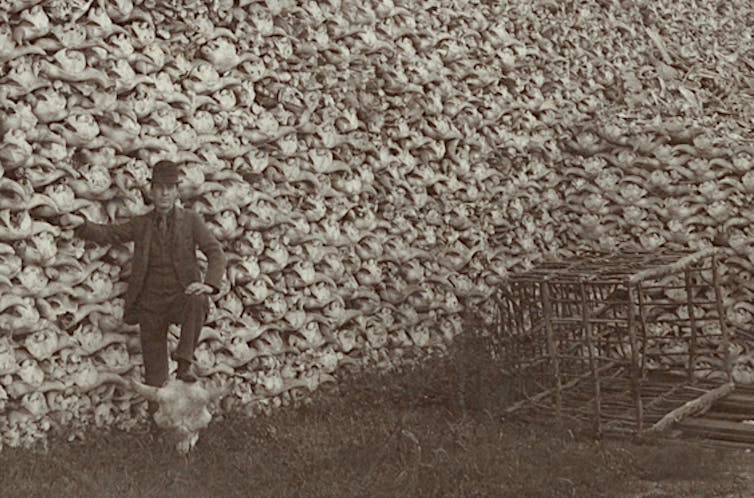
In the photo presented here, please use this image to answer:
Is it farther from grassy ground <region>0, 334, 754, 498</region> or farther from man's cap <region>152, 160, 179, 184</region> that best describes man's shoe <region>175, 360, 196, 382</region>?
man's cap <region>152, 160, 179, 184</region>

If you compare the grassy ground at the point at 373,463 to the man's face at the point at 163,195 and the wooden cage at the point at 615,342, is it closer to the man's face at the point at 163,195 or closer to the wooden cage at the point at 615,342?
the wooden cage at the point at 615,342

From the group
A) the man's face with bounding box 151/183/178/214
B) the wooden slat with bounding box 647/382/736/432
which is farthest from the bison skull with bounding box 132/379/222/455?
the wooden slat with bounding box 647/382/736/432

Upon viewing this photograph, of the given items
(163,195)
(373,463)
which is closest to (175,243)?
(163,195)

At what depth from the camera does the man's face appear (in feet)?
20.3

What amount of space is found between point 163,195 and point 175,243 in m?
0.27

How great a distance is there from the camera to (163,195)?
6.19m

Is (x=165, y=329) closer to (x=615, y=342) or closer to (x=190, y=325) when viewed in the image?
(x=190, y=325)

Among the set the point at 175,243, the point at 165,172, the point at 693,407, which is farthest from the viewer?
the point at 693,407

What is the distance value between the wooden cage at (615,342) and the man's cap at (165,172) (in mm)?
2244

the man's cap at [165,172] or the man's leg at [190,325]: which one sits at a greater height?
the man's cap at [165,172]

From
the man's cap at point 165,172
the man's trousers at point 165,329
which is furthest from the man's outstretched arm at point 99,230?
the man's trousers at point 165,329

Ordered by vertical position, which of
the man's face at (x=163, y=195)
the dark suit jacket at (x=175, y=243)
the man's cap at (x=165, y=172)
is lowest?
the dark suit jacket at (x=175, y=243)

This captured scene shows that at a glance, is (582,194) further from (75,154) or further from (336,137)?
(75,154)

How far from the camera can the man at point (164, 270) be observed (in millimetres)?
6188
